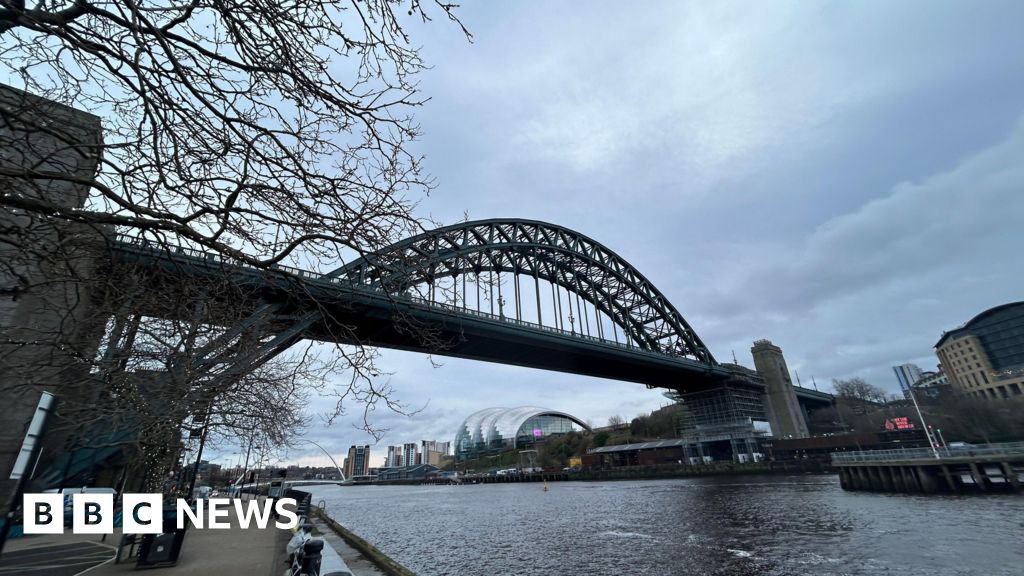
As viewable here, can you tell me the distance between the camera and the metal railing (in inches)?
864

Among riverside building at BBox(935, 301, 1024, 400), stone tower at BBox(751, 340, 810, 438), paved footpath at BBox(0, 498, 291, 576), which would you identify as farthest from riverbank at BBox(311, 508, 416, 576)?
riverside building at BBox(935, 301, 1024, 400)

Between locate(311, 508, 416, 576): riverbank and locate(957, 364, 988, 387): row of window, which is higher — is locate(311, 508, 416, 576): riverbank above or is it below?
below

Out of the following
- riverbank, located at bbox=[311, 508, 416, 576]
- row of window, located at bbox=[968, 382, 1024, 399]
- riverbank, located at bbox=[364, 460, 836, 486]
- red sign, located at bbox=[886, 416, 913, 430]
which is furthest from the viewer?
row of window, located at bbox=[968, 382, 1024, 399]

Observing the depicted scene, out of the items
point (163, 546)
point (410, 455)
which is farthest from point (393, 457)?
point (163, 546)

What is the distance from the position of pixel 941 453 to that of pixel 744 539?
2054 cm

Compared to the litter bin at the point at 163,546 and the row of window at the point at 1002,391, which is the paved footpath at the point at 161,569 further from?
the row of window at the point at 1002,391

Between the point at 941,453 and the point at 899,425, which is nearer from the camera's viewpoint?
the point at 941,453

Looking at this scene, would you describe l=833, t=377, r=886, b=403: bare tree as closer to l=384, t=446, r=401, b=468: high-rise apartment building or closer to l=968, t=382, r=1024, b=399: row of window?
l=968, t=382, r=1024, b=399: row of window

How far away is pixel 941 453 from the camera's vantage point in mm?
24469

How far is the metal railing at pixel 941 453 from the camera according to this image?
72.0 feet

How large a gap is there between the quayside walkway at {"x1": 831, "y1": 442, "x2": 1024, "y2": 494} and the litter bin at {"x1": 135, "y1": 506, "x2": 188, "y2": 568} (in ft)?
104

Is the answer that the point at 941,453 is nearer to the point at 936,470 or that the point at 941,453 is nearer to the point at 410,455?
the point at 936,470

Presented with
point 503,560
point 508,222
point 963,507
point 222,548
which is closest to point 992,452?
point 963,507

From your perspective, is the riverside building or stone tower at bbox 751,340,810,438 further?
the riverside building
